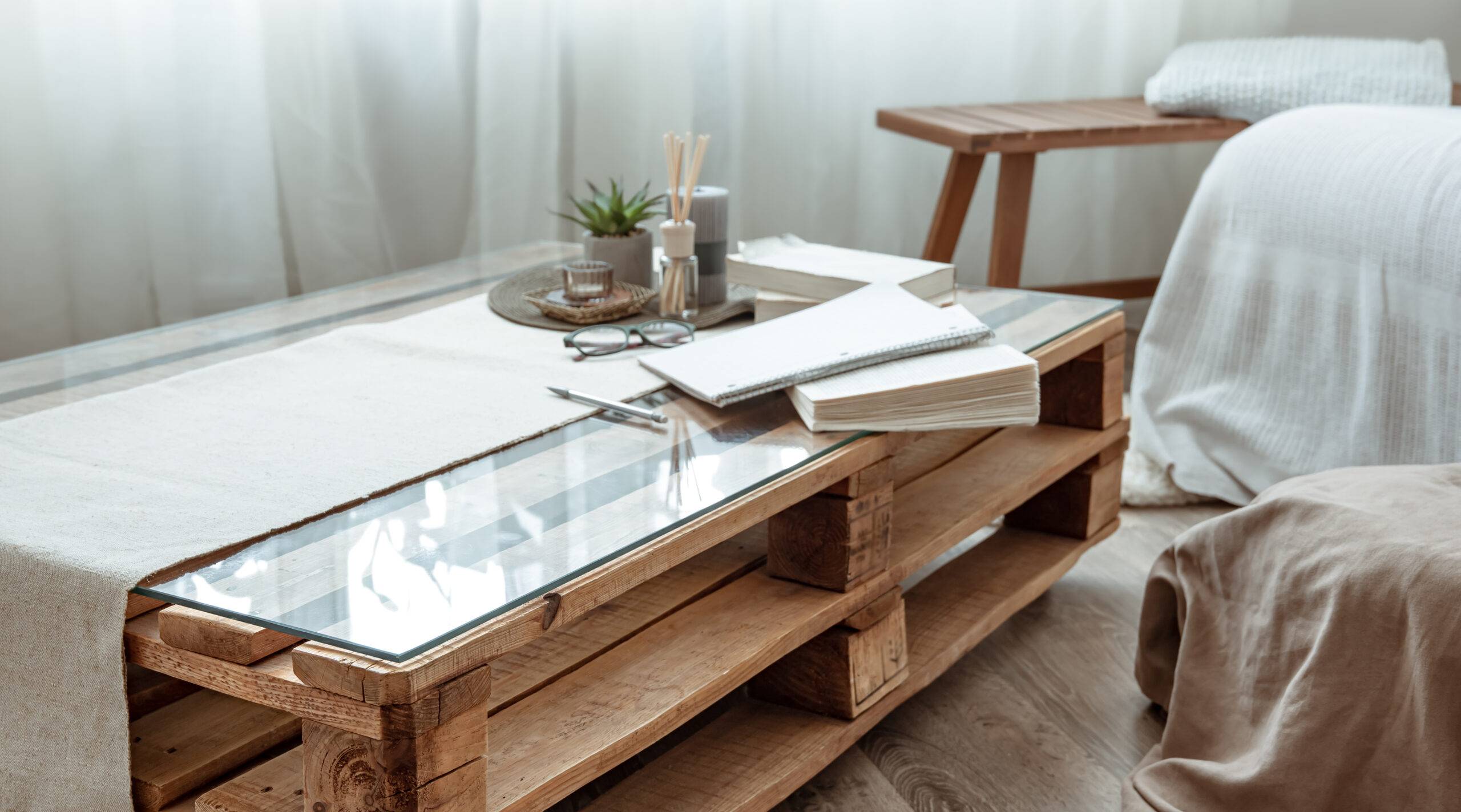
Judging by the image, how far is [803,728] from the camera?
990mm

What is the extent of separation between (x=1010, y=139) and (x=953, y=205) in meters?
0.18

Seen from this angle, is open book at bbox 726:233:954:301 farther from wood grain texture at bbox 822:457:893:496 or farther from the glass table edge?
the glass table edge

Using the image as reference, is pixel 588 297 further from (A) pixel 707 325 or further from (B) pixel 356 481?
(B) pixel 356 481

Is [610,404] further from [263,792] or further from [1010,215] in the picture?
[1010,215]

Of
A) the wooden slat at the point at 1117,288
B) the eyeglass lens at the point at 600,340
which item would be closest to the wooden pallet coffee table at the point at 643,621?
the eyeglass lens at the point at 600,340

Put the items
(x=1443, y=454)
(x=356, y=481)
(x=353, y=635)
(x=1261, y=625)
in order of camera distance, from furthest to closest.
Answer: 1. (x=1443, y=454)
2. (x=1261, y=625)
3. (x=356, y=481)
4. (x=353, y=635)

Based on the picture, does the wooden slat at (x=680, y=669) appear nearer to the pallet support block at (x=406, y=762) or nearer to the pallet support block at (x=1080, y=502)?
the pallet support block at (x=406, y=762)

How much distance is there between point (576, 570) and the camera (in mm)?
704

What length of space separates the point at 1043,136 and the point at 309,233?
3.80ft

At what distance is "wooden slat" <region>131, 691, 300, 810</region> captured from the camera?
2.45ft

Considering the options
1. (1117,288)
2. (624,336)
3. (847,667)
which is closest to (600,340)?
(624,336)

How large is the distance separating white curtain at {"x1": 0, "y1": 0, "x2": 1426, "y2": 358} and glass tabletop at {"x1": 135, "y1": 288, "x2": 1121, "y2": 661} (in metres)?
1.22

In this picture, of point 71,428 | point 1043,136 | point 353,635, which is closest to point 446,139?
point 1043,136

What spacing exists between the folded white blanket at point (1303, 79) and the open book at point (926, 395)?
143cm
